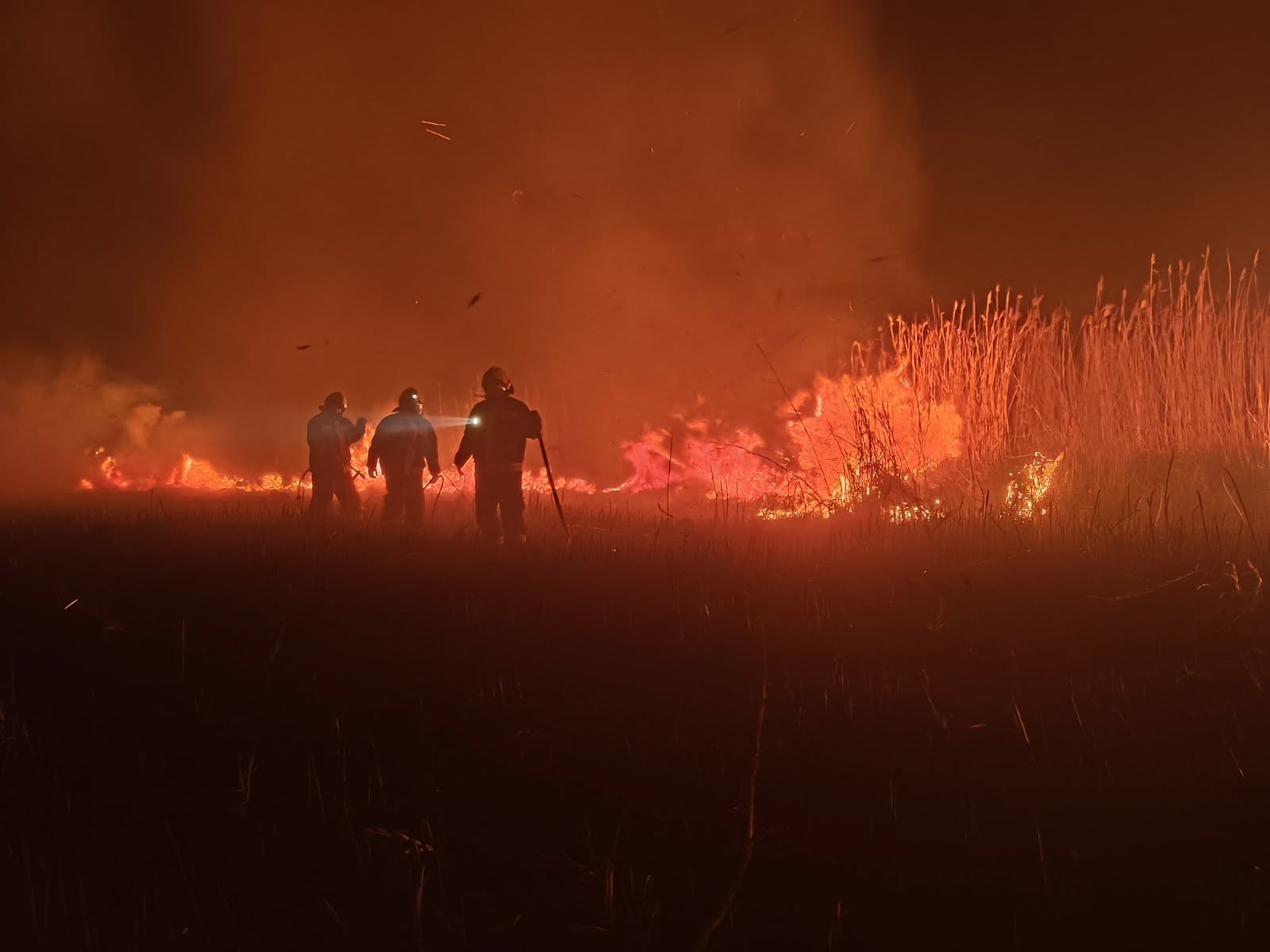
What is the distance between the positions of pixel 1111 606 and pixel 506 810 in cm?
443

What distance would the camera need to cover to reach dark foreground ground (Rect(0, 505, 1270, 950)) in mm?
2547

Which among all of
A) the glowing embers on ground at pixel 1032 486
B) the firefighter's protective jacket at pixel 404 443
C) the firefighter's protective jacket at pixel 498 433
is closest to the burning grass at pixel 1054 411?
the glowing embers on ground at pixel 1032 486

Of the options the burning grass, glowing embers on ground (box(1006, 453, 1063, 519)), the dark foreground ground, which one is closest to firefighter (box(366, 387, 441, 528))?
the burning grass

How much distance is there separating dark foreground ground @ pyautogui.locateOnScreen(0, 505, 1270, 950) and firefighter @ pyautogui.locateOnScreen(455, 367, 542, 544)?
3295 millimetres

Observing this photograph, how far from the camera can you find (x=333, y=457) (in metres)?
12.0

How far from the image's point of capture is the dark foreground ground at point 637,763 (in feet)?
8.36

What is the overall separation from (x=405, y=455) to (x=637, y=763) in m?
8.23

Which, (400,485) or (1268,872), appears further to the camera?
(400,485)

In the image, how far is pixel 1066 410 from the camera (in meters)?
10.8

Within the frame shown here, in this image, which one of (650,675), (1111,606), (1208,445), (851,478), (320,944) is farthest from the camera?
(851,478)

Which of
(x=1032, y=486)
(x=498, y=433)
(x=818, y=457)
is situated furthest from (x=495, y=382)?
(x=1032, y=486)

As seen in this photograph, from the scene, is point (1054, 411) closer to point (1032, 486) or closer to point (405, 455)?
point (1032, 486)

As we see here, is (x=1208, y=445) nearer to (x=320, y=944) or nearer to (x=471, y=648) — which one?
(x=471, y=648)

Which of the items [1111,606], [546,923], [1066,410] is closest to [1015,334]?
[1066,410]
